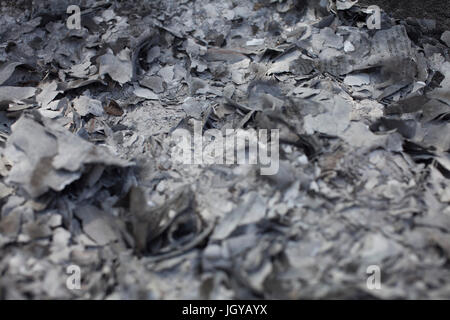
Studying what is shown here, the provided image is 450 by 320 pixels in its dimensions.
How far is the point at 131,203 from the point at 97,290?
42 cm

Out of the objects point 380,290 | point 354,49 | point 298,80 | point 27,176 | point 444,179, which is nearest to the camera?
point 380,290

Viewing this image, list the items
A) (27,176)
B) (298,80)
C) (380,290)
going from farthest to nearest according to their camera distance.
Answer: (298,80), (27,176), (380,290)

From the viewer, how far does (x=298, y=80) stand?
A: 8.68 ft

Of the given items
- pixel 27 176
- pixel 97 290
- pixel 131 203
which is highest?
pixel 27 176

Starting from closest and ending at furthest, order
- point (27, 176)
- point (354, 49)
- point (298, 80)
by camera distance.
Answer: point (27, 176) → point (298, 80) → point (354, 49)

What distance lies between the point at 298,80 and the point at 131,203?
1.48 metres

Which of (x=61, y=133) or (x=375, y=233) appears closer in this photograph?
(x=375, y=233)

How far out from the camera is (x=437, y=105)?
7.63ft

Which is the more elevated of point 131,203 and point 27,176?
point 27,176

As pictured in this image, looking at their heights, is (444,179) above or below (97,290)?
above
